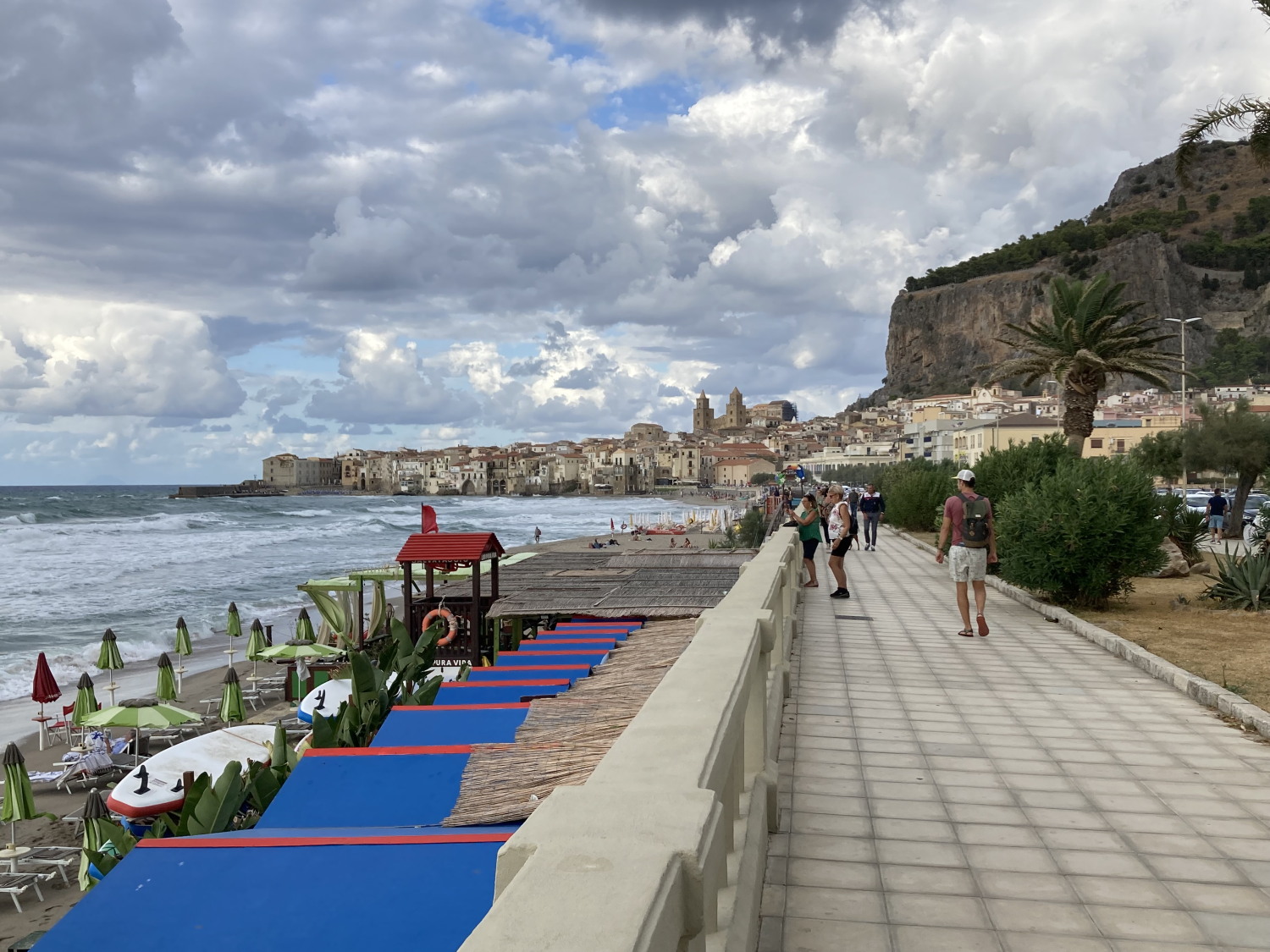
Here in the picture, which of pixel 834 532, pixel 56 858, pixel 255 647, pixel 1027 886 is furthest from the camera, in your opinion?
pixel 255 647

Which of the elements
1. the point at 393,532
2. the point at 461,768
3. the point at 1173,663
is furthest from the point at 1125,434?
the point at 461,768

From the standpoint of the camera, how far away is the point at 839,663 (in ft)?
26.3

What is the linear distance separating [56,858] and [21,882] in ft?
2.00

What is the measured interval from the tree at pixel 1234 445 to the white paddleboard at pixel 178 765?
94.1 feet

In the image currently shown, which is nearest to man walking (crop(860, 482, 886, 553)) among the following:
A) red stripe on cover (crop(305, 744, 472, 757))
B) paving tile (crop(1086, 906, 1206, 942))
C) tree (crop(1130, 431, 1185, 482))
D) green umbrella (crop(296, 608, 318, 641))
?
green umbrella (crop(296, 608, 318, 641))

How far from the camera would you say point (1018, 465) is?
18734 mm

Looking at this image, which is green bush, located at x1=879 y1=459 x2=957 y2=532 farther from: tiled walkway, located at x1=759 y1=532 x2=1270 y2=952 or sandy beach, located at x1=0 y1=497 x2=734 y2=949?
tiled walkway, located at x1=759 y1=532 x2=1270 y2=952

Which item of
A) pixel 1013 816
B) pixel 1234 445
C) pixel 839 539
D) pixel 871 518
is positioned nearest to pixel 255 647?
pixel 839 539

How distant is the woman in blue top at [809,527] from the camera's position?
1226 centimetres

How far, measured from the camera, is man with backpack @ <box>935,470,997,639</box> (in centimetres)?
921

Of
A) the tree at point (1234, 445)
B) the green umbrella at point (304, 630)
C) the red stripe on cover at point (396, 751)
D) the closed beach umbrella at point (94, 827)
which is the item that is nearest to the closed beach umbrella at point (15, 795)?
the closed beach umbrella at point (94, 827)

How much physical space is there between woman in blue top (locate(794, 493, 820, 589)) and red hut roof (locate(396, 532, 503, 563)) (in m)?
3.93

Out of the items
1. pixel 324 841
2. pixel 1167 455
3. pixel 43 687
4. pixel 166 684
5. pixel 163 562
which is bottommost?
pixel 163 562

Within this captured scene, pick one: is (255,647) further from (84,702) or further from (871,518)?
(871,518)
